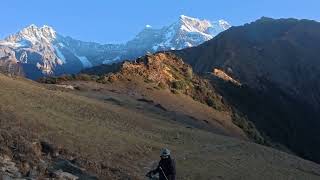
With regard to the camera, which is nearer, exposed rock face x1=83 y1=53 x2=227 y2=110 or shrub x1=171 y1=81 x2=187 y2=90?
exposed rock face x1=83 y1=53 x2=227 y2=110

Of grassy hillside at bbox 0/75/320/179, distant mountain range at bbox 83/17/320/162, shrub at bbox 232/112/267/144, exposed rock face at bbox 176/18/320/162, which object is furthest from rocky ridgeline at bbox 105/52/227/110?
grassy hillside at bbox 0/75/320/179

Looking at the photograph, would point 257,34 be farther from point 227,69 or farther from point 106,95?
point 106,95

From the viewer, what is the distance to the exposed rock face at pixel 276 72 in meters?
91.4

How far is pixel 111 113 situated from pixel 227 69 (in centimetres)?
7928

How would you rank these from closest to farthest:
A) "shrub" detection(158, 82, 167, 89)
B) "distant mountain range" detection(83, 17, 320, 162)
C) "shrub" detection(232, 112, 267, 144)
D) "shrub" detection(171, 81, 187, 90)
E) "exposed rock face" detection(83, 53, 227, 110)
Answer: "shrub" detection(232, 112, 267, 144)
"shrub" detection(158, 82, 167, 89)
"exposed rock face" detection(83, 53, 227, 110)
"shrub" detection(171, 81, 187, 90)
"distant mountain range" detection(83, 17, 320, 162)

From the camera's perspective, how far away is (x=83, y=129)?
30.8 m

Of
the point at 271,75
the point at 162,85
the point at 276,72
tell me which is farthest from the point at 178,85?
the point at 276,72

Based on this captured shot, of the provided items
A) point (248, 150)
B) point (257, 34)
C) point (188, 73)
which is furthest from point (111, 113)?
point (257, 34)

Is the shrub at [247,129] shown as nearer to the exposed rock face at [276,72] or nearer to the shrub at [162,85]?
the shrub at [162,85]

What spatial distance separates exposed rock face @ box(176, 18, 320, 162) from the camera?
9138 centimetres

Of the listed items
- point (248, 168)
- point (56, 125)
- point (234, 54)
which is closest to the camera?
point (56, 125)

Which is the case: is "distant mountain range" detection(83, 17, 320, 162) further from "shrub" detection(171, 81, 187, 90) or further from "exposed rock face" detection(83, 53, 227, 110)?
"shrub" detection(171, 81, 187, 90)

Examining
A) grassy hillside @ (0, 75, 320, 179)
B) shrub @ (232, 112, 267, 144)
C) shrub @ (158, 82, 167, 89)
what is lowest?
shrub @ (232, 112, 267, 144)

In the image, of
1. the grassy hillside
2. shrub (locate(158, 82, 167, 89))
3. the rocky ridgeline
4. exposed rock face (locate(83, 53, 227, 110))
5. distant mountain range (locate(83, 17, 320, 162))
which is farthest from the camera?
distant mountain range (locate(83, 17, 320, 162))
